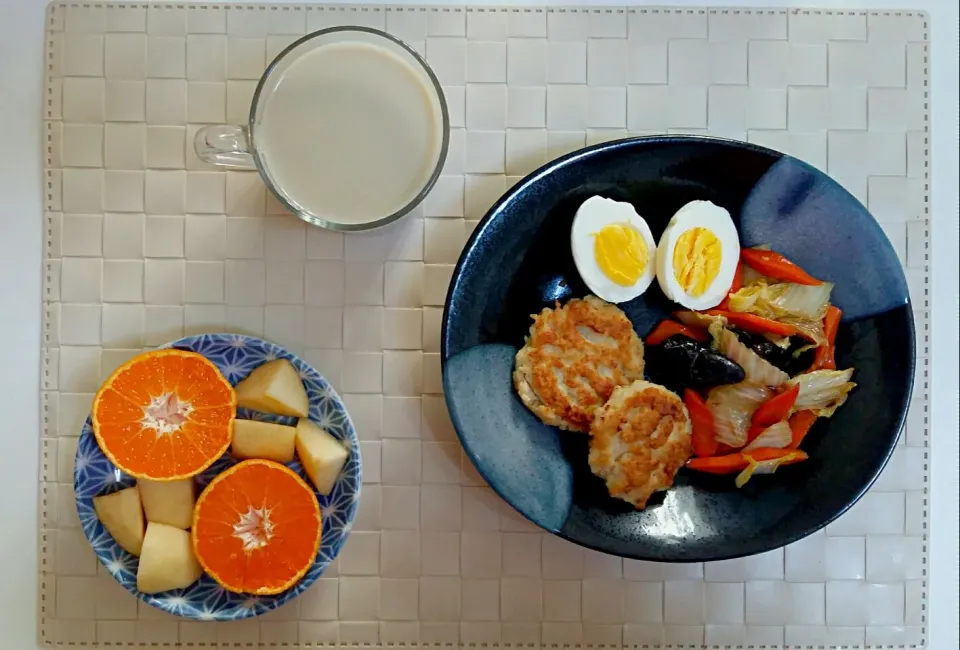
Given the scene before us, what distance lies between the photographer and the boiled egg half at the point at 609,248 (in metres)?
1.29

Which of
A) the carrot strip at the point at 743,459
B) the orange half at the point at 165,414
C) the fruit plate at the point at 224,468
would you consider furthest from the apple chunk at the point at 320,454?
the carrot strip at the point at 743,459

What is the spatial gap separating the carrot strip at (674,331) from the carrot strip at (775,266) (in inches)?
5.7

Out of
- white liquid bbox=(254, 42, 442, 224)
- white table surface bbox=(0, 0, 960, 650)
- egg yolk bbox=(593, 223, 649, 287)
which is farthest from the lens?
white table surface bbox=(0, 0, 960, 650)

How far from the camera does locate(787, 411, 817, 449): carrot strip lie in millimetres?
1326

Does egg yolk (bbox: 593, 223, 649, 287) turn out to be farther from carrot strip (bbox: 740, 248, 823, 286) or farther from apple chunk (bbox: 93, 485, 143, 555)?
apple chunk (bbox: 93, 485, 143, 555)

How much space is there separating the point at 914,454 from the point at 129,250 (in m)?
1.48

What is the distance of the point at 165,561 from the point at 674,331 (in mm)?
938

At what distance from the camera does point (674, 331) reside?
134cm

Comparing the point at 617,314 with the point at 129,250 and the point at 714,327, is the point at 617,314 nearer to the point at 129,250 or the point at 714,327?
the point at 714,327

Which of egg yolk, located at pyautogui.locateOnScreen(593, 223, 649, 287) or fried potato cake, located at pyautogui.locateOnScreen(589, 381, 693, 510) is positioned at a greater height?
egg yolk, located at pyautogui.locateOnScreen(593, 223, 649, 287)

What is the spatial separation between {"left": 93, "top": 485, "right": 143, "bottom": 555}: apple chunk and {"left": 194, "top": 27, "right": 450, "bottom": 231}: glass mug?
0.58m

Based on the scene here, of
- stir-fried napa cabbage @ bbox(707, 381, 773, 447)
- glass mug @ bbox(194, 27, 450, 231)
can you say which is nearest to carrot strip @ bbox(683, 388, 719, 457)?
stir-fried napa cabbage @ bbox(707, 381, 773, 447)

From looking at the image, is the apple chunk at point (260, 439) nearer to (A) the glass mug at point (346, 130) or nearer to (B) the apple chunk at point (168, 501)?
(B) the apple chunk at point (168, 501)

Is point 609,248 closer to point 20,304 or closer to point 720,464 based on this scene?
point 720,464
